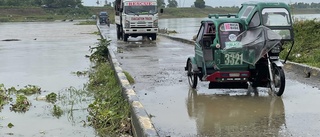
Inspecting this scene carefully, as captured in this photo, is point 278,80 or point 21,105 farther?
point 21,105

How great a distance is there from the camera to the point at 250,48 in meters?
7.62

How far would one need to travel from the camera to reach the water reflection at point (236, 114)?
574cm

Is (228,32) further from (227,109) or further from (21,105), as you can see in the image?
(21,105)

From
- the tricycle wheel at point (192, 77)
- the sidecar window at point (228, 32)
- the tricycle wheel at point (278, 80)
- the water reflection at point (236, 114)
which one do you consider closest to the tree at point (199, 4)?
the tricycle wheel at point (192, 77)

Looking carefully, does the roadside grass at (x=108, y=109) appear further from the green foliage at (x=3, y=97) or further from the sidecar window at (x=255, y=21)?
the sidecar window at (x=255, y=21)

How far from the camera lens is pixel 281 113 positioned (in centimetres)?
664

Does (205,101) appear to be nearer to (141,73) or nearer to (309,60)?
(141,73)

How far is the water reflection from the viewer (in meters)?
5.74

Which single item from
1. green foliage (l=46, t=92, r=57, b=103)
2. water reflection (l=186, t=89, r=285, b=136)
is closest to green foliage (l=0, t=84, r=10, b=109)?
green foliage (l=46, t=92, r=57, b=103)

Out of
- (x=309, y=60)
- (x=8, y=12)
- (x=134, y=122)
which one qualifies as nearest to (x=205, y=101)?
(x=134, y=122)

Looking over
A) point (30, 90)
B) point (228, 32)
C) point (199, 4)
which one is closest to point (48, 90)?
point (30, 90)

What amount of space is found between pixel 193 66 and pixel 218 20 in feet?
3.66

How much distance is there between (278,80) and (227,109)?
4.19 feet

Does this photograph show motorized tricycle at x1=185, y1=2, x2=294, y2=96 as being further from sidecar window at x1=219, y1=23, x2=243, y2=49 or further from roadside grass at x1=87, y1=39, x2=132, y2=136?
roadside grass at x1=87, y1=39, x2=132, y2=136
